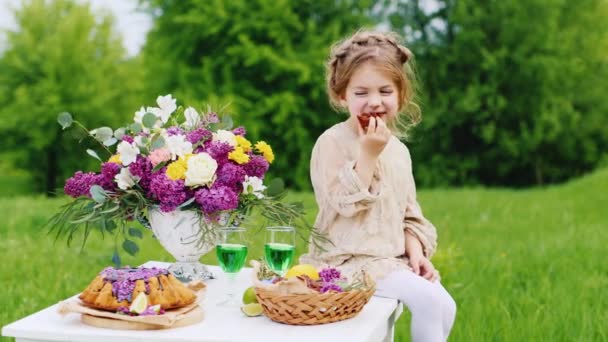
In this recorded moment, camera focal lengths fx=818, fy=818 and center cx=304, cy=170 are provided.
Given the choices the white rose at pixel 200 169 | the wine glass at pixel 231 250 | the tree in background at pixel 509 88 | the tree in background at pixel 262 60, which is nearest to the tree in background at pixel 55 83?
the tree in background at pixel 262 60

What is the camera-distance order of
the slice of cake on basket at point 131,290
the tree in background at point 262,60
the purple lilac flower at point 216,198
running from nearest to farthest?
the slice of cake on basket at point 131,290 < the purple lilac flower at point 216,198 < the tree in background at point 262,60

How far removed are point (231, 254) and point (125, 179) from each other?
52 cm

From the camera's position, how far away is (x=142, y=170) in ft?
8.73

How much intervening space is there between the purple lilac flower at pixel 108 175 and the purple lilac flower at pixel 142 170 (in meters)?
0.07

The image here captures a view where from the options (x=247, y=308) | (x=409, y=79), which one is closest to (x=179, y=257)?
(x=247, y=308)

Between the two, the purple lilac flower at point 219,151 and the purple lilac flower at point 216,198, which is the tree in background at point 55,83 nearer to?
the purple lilac flower at point 219,151

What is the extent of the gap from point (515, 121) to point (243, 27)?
20.1 ft

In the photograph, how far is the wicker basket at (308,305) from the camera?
7.31ft

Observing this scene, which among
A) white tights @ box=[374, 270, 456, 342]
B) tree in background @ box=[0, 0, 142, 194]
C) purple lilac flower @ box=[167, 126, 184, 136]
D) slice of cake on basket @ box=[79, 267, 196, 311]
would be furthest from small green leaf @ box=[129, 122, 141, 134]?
tree in background @ box=[0, 0, 142, 194]

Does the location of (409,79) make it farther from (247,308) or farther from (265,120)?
(265,120)

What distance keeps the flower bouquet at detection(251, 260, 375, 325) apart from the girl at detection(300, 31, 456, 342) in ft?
1.37

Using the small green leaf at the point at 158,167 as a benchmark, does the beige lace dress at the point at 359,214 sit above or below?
below

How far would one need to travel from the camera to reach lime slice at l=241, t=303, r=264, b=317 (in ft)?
7.79

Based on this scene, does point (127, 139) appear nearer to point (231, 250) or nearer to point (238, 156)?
point (238, 156)
